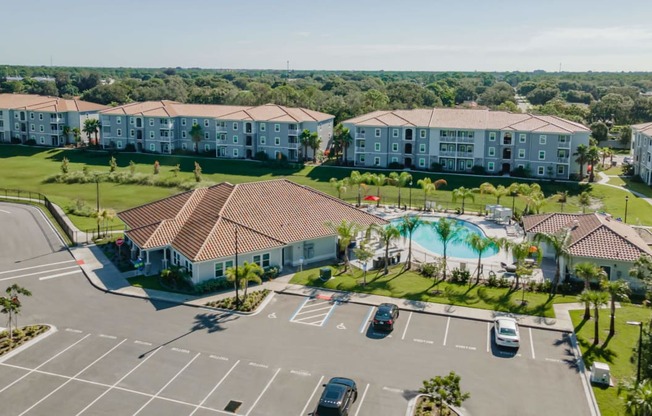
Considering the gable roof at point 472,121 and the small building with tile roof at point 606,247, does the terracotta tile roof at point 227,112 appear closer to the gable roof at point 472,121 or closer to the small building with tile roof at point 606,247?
the gable roof at point 472,121

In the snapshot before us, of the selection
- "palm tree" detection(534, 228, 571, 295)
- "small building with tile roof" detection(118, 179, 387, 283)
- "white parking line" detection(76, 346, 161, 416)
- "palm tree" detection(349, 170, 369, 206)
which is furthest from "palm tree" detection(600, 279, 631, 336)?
"palm tree" detection(349, 170, 369, 206)

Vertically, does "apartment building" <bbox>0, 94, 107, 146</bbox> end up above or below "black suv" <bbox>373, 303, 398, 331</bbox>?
above

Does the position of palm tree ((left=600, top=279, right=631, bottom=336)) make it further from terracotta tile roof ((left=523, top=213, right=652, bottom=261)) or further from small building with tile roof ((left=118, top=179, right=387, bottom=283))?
small building with tile roof ((left=118, top=179, right=387, bottom=283))

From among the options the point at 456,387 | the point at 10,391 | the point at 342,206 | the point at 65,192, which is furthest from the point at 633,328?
the point at 65,192

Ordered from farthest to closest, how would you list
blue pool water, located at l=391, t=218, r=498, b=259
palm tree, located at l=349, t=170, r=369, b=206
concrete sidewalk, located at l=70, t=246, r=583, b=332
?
1. palm tree, located at l=349, t=170, r=369, b=206
2. blue pool water, located at l=391, t=218, r=498, b=259
3. concrete sidewalk, located at l=70, t=246, r=583, b=332

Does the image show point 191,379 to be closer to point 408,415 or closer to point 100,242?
point 408,415

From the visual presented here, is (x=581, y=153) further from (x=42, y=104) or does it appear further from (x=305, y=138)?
(x=42, y=104)

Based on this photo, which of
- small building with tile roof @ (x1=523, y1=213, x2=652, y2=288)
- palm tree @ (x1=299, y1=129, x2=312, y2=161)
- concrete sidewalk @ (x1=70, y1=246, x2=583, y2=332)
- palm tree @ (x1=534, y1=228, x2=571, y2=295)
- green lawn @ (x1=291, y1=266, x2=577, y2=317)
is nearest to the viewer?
concrete sidewalk @ (x1=70, y1=246, x2=583, y2=332)

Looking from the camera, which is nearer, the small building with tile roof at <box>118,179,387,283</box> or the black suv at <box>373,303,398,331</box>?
the black suv at <box>373,303,398,331</box>
